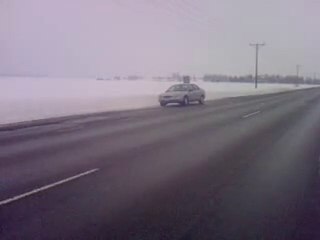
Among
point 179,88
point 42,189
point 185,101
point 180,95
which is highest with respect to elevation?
point 42,189

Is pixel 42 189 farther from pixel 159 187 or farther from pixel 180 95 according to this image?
pixel 180 95

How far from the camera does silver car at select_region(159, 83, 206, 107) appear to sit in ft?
112

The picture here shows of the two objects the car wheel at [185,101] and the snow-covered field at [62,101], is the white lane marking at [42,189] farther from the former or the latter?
the car wheel at [185,101]

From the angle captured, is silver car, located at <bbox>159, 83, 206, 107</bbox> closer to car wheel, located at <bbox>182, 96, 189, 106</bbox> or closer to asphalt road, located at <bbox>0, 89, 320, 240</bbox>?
car wheel, located at <bbox>182, 96, 189, 106</bbox>

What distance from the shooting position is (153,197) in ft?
22.3

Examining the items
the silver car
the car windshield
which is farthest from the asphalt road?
the car windshield

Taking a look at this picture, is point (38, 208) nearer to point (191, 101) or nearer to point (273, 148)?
point (273, 148)

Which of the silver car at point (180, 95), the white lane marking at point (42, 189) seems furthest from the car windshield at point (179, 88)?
the white lane marking at point (42, 189)

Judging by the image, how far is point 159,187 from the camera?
746 cm

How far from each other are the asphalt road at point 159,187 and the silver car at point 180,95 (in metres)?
19.8

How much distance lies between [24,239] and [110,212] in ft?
4.17

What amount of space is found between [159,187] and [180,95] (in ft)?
88.2

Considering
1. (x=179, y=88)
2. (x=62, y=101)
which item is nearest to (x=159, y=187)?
(x=179, y=88)

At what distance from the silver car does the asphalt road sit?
19.8 m
